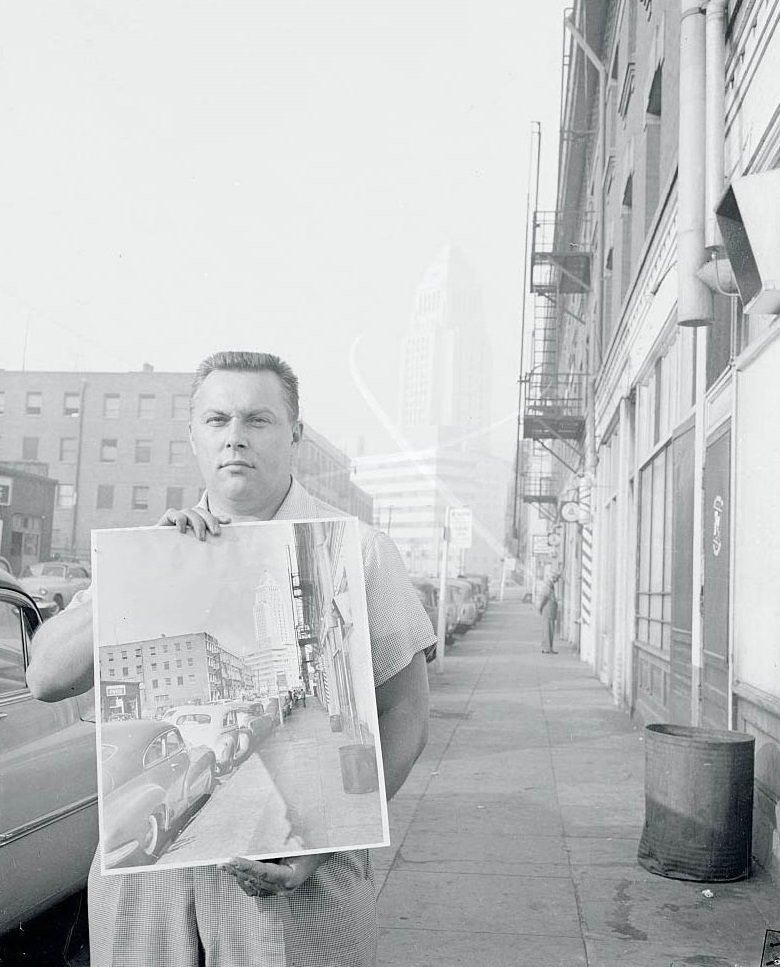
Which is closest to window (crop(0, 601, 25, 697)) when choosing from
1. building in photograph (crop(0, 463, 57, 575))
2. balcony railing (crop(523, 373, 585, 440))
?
balcony railing (crop(523, 373, 585, 440))

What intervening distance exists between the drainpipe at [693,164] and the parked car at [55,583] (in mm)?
12116

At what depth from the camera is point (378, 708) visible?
7.39ft

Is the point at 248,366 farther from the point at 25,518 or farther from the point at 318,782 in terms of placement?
the point at 25,518

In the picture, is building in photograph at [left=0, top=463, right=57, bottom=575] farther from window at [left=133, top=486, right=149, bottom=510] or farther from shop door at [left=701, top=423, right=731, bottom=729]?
shop door at [left=701, top=423, right=731, bottom=729]

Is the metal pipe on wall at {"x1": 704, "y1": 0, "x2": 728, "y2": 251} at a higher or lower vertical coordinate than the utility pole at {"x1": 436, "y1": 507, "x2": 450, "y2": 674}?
higher

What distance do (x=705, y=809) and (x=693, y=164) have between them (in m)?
4.82

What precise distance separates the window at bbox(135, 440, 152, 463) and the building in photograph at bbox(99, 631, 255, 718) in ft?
231

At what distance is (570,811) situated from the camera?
7816 millimetres

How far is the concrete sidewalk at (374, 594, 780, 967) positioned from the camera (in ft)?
16.3

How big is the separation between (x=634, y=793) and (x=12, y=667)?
5695mm

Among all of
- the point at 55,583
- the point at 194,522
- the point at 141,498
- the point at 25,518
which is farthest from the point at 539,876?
the point at 141,498

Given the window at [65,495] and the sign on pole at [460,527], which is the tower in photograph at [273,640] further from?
the window at [65,495]

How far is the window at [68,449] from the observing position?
71688 millimetres

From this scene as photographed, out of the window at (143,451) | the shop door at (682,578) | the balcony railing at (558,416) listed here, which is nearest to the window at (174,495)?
the window at (143,451)
